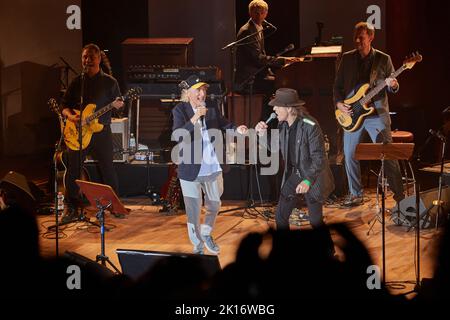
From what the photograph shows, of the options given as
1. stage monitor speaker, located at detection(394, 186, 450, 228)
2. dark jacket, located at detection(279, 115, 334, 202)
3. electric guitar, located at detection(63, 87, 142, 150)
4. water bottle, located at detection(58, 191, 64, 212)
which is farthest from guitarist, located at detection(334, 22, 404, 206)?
water bottle, located at detection(58, 191, 64, 212)

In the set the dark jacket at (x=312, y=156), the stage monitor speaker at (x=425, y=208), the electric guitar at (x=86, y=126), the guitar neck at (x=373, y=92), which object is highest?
the guitar neck at (x=373, y=92)

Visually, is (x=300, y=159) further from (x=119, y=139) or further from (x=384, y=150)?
(x=119, y=139)

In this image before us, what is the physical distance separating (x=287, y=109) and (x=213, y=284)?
11.7ft

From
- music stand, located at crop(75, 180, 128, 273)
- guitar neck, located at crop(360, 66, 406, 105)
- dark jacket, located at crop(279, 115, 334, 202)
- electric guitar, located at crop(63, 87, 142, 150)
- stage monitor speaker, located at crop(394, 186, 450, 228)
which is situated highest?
guitar neck, located at crop(360, 66, 406, 105)

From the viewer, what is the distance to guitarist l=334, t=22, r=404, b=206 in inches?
371

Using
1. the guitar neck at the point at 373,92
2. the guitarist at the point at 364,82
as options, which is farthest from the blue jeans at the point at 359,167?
the guitar neck at the point at 373,92

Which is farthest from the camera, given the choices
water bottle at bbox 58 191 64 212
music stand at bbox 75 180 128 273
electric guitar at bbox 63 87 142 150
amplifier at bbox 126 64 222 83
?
amplifier at bbox 126 64 222 83

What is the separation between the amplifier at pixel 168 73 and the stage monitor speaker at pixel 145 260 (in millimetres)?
5935

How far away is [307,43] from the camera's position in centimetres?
1282

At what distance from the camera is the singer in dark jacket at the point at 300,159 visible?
7.17m

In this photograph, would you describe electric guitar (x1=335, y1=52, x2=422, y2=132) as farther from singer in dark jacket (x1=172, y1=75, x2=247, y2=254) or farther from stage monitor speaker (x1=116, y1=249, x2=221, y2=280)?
stage monitor speaker (x1=116, y1=249, x2=221, y2=280)

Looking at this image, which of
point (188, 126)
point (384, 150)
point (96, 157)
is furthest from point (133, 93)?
point (384, 150)

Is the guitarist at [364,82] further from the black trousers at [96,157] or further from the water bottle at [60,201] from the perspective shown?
the water bottle at [60,201]

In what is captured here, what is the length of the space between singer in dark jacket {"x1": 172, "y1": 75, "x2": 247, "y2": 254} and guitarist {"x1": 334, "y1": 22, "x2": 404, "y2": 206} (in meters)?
2.68
